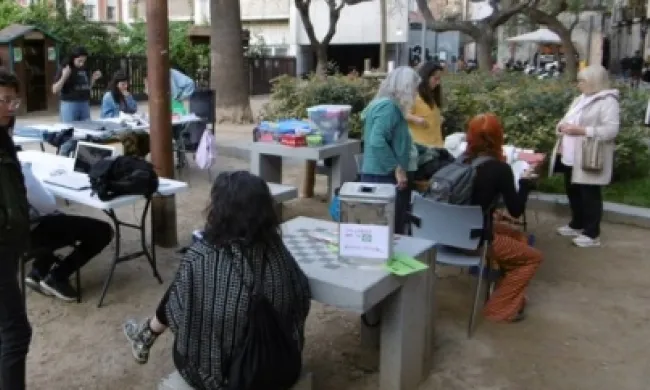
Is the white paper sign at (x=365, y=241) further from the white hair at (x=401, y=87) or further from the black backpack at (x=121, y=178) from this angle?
the white hair at (x=401, y=87)

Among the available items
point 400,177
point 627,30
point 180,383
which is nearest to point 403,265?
point 180,383

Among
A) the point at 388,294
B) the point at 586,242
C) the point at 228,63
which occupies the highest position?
the point at 228,63

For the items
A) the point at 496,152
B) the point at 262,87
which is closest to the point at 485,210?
the point at 496,152

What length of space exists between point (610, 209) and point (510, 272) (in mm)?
2995

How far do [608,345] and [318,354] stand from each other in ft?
5.49

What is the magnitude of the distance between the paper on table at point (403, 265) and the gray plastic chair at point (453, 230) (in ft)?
2.95

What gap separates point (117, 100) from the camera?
8.57 m

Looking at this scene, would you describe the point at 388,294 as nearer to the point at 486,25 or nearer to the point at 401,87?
the point at 401,87

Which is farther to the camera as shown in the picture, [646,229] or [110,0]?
[110,0]

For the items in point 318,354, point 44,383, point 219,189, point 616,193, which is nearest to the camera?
point 219,189

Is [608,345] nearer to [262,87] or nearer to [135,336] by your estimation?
[135,336]

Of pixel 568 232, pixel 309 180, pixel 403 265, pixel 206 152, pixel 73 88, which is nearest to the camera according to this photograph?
pixel 403 265

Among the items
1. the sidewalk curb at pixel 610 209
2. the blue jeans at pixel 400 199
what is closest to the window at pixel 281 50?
the sidewalk curb at pixel 610 209

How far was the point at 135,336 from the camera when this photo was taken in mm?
3006
